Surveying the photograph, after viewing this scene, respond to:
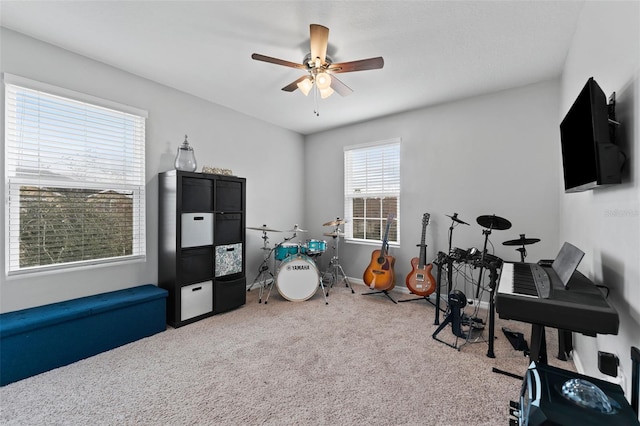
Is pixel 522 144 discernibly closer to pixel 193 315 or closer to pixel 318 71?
pixel 318 71

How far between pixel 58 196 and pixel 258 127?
2.54 meters

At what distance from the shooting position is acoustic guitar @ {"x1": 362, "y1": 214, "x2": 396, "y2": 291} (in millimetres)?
3539

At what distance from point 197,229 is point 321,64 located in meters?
2.09

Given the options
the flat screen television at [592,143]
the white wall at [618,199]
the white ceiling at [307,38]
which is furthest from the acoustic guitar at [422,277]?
the flat screen television at [592,143]

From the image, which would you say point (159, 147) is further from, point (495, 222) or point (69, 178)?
point (495, 222)

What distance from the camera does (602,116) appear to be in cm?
121

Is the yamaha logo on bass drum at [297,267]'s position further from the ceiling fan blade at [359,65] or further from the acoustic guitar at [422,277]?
the ceiling fan blade at [359,65]

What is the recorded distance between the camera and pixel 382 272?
3572mm

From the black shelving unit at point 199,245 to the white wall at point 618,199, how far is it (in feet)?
10.2

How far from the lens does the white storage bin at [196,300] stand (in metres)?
2.77

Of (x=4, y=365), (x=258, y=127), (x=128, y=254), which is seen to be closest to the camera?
(x=4, y=365)

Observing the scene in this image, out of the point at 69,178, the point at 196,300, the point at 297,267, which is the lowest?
the point at 196,300

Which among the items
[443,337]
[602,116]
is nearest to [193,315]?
[443,337]

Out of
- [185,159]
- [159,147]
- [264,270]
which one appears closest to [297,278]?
[264,270]
